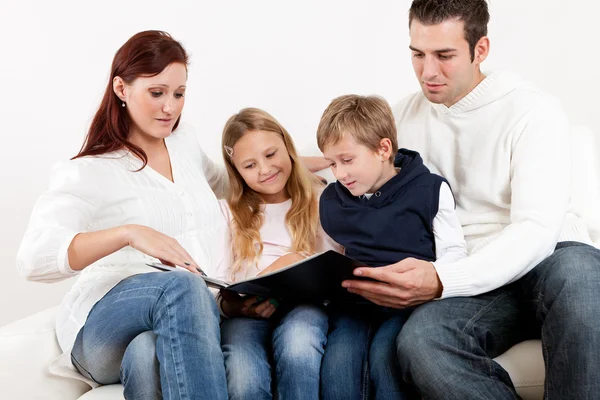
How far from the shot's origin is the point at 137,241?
202 cm

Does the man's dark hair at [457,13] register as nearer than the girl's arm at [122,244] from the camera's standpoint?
No

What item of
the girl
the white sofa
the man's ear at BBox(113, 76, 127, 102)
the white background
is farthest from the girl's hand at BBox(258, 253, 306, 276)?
the white background

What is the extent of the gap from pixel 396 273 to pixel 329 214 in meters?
0.37

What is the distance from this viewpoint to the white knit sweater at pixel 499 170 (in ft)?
6.78

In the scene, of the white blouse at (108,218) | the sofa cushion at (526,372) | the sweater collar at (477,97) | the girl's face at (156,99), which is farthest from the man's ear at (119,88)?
the sofa cushion at (526,372)

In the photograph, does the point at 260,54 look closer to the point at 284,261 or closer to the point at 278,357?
the point at 284,261

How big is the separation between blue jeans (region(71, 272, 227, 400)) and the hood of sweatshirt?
1.64ft

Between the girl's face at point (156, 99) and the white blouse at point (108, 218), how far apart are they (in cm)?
11

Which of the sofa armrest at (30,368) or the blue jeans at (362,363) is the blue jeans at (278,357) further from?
the sofa armrest at (30,368)

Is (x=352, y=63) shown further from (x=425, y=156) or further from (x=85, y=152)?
(x=85, y=152)

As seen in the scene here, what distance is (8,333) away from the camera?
2.19 meters

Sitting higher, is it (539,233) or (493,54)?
(493,54)

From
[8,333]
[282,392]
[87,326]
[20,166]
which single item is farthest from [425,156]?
[20,166]

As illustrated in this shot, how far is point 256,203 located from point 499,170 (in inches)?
29.0
